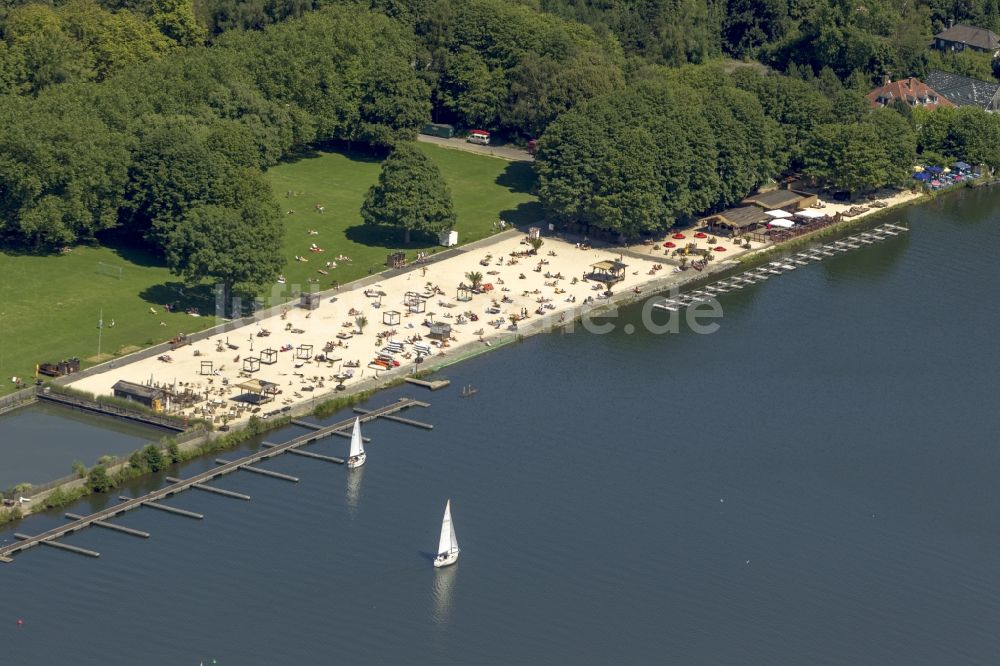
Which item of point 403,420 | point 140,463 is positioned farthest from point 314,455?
point 140,463

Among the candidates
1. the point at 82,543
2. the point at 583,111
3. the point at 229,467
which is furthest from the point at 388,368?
the point at 583,111

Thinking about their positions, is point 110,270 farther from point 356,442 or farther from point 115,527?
point 115,527

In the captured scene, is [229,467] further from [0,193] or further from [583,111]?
[583,111]

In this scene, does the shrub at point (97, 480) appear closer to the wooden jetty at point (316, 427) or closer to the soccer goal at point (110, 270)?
the wooden jetty at point (316, 427)

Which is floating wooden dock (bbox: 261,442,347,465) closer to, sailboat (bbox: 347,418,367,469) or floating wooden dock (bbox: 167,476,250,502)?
sailboat (bbox: 347,418,367,469)

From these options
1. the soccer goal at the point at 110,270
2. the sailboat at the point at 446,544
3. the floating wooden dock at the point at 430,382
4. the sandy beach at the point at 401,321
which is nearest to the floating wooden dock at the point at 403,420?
the sandy beach at the point at 401,321

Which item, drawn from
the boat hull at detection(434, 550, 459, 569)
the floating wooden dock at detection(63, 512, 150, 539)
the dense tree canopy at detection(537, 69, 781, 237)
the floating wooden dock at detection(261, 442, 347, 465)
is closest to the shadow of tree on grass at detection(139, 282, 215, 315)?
the floating wooden dock at detection(261, 442, 347, 465)
